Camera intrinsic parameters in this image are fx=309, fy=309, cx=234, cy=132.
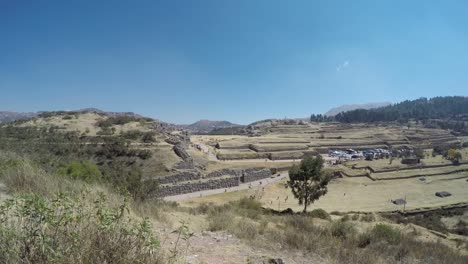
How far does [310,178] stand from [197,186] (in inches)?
775

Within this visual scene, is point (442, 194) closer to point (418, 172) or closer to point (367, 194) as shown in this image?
point (367, 194)

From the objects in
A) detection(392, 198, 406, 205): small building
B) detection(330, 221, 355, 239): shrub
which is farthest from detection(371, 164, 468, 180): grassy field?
detection(330, 221, 355, 239): shrub

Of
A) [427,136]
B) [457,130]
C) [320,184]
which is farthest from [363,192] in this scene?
[457,130]

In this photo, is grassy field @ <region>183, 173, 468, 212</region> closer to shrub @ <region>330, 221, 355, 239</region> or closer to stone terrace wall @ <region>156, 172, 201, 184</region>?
stone terrace wall @ <region>156, 172, 201, 184</region>

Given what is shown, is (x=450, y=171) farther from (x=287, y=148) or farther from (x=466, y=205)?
(x=287, y=148)

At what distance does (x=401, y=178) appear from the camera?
68.6 m

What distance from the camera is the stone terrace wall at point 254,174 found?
5753 cm

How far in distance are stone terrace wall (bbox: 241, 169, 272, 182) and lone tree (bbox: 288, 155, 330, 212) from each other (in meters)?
22.6

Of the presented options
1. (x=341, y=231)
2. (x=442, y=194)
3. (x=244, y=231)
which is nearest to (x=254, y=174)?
(x=442, y=194)

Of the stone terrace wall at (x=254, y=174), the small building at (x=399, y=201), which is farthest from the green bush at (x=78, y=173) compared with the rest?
the small building at (x=399, y=201)

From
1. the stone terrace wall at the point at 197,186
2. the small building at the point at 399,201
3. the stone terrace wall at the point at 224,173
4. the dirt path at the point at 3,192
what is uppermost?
the dirt path at the point at 3,192

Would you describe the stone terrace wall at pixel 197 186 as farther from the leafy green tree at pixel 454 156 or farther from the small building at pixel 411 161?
the leafy green tree at pixel 454 156

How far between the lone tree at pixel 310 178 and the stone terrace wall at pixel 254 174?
74.2ft

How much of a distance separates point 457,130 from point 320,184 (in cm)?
14318
